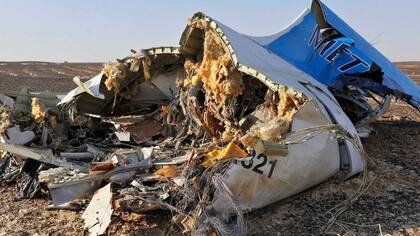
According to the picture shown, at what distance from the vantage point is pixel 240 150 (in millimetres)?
5035

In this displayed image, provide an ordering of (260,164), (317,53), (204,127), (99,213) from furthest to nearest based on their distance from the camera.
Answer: (317,53) < (204,127) < (260,164) < (99,213)

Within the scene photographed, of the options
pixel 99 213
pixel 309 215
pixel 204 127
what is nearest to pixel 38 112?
pixel 204 127

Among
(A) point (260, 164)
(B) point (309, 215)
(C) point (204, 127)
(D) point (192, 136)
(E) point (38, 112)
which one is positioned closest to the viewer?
(A) point (260, 164)

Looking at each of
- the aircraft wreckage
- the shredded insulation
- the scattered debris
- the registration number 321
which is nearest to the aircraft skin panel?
the aircraft wreckage

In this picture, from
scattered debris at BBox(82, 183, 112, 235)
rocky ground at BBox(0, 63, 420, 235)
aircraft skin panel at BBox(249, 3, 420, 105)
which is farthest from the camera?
aircraft skin panel at BBox(249, 3, 420, 105)

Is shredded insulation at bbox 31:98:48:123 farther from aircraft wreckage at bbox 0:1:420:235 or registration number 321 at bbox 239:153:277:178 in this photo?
registration number 321 at bbox 239:153:277:178

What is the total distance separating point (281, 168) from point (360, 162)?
1481mm

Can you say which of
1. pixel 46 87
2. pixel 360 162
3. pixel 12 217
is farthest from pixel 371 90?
pixel 46 87

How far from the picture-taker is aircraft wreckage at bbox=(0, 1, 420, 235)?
5.05 meters

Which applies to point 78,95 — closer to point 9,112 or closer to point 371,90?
point 9,112

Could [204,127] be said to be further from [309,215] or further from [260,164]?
[309,215]

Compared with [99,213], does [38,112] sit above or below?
above

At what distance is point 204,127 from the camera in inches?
264

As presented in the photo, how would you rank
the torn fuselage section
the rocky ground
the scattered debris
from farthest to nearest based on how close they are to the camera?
the rocky ground
the torn fuselage section
the scattered debris
